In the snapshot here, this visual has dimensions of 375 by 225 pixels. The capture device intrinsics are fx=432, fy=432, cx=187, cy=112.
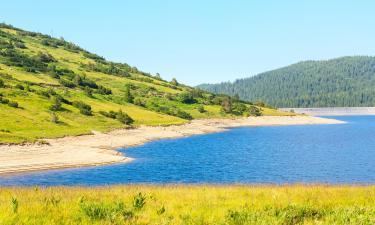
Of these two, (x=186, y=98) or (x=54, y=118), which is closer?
(x=54, y=118)

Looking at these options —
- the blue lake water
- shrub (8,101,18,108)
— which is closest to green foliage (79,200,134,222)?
the blue lake water

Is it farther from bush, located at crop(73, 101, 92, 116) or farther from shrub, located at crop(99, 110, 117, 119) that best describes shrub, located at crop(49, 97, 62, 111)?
shrub, located at crop(99, 110, 117, 119)

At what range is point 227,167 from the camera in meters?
67.8

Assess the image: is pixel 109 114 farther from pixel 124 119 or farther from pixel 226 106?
pixel 226 106

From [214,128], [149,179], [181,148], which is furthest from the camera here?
[214,128]

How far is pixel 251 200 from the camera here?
14352mm

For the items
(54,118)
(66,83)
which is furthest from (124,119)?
(66,83)

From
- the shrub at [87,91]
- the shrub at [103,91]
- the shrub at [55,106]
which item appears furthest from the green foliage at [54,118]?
the shrub at [103,91]

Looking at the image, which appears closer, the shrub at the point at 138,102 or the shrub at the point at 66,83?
the shrub at the point at 66,83

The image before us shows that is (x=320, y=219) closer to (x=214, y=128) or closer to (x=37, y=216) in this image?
(x=37, y=216)

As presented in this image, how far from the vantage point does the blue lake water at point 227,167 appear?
5406 cm

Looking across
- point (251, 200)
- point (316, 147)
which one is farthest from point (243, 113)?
point (251, 200)

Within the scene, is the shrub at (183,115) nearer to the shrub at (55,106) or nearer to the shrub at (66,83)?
the shrub at (66,83)

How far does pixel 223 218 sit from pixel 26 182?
43009 mm
